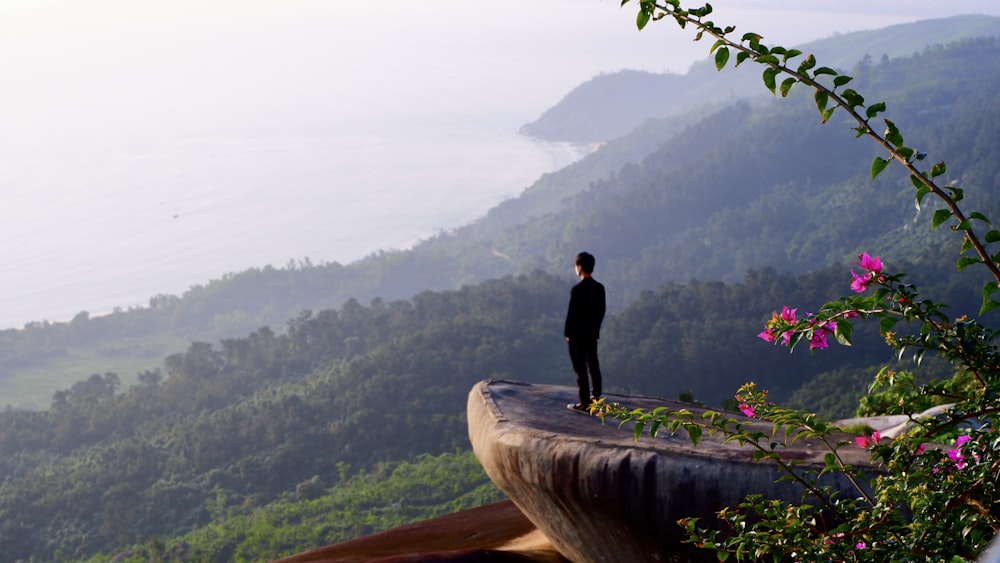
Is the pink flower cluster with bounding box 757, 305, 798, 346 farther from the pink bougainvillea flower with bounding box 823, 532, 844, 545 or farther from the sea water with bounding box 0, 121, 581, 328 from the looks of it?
the sea water with bounding box 0, 121, 581, 328

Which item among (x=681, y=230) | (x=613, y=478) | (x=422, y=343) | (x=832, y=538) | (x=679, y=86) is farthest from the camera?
(x=679, y=86)

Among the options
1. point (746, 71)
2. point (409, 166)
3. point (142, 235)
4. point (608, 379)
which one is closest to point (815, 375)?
point (608, 379)

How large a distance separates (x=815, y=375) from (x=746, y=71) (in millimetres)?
135305

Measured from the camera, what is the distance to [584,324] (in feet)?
22.6

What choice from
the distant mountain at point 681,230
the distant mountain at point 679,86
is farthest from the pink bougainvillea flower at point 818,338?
the distant mountain at point 679,86

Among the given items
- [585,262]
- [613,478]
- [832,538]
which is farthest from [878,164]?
[585,262]

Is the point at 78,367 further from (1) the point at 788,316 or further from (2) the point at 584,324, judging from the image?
(1) the point at 788,316

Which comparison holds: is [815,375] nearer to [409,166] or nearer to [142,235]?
[142,235]

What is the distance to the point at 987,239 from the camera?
2.77 m

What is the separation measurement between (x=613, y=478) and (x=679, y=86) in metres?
155

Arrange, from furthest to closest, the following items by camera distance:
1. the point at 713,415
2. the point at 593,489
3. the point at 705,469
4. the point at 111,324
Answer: the point at 111,324, the point at 593,489, the point at 705,469, the point at 713,415

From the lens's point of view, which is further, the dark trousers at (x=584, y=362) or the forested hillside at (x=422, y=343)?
the forested hillside at (x=422, y=343)

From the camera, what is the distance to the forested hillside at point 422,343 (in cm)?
2634

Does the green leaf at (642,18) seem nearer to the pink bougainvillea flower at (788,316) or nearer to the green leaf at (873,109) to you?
the green leaf at (873,109)
